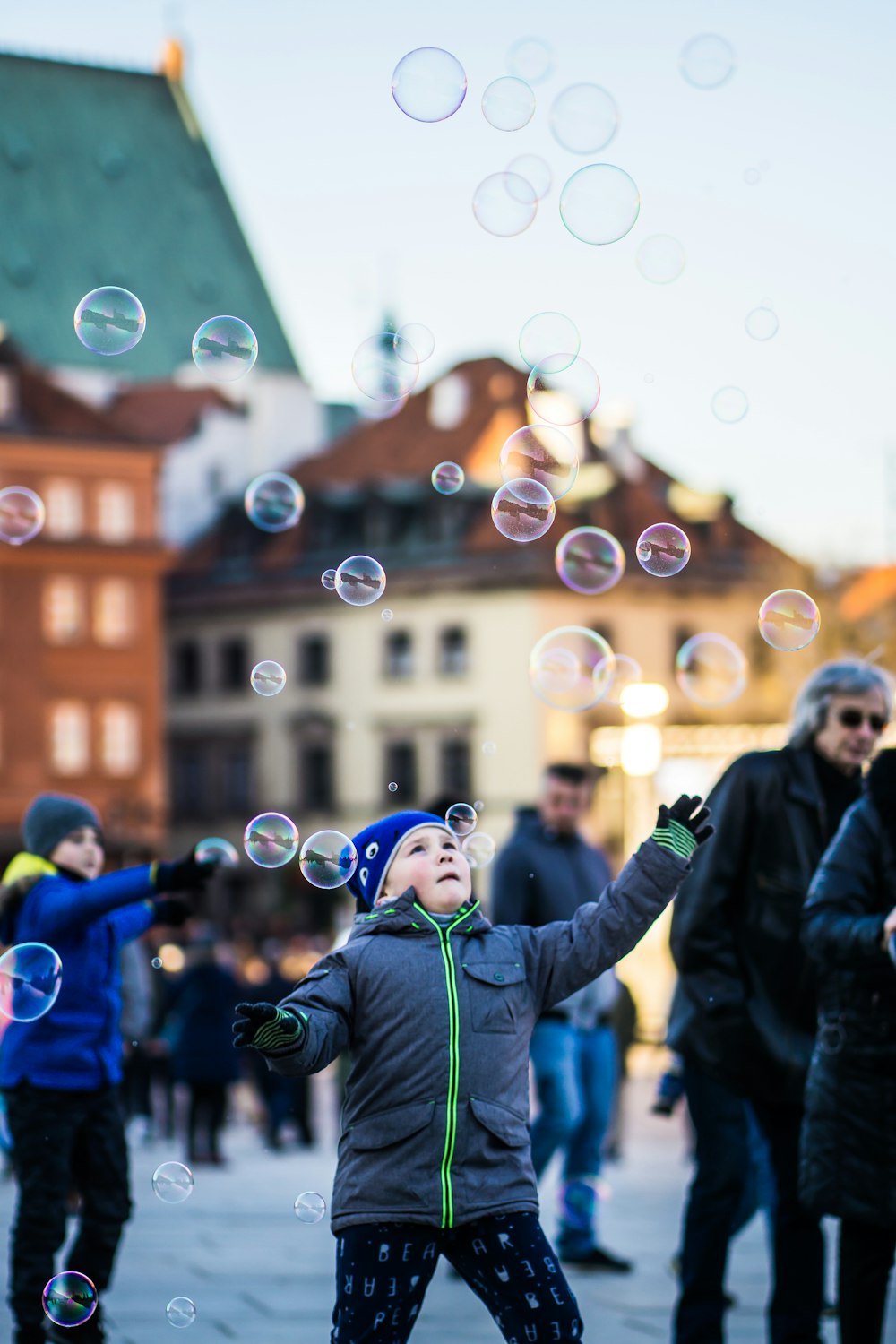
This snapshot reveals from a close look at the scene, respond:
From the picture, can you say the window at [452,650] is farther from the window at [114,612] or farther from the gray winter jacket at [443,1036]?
the gray winter jacket at [443,1036]

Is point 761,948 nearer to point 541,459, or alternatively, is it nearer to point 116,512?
point 541,459

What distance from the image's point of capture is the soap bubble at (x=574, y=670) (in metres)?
7.79

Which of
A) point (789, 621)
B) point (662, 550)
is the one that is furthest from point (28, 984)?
point (789, 621)

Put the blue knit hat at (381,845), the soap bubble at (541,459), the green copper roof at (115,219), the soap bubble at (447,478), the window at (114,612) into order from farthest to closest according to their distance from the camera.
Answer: the green copper roof at (115,219), the window at (114,612), the soap bubble at (447,478), the soap bubble at (541,459), the blue knit hat at (381,845)

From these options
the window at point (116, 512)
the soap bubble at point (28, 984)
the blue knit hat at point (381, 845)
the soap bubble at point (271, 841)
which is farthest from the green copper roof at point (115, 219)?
the blue knit hat at point (381, 845)

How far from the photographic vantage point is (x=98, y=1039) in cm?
611

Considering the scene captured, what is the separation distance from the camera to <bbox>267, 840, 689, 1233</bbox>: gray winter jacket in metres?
4.33

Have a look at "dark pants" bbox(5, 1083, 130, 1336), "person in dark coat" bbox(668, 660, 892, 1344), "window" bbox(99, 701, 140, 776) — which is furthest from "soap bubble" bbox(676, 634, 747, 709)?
"window" bbox(99, 701, 140, 776)

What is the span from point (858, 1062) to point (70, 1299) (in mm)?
Result: 1927

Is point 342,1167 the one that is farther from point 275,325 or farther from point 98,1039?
point 275,325

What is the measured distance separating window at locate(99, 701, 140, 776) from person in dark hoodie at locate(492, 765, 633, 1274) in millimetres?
45777

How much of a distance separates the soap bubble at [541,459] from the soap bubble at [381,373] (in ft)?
1.70

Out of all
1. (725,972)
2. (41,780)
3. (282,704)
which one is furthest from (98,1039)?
(282,704)

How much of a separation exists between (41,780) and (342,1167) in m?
48.2
